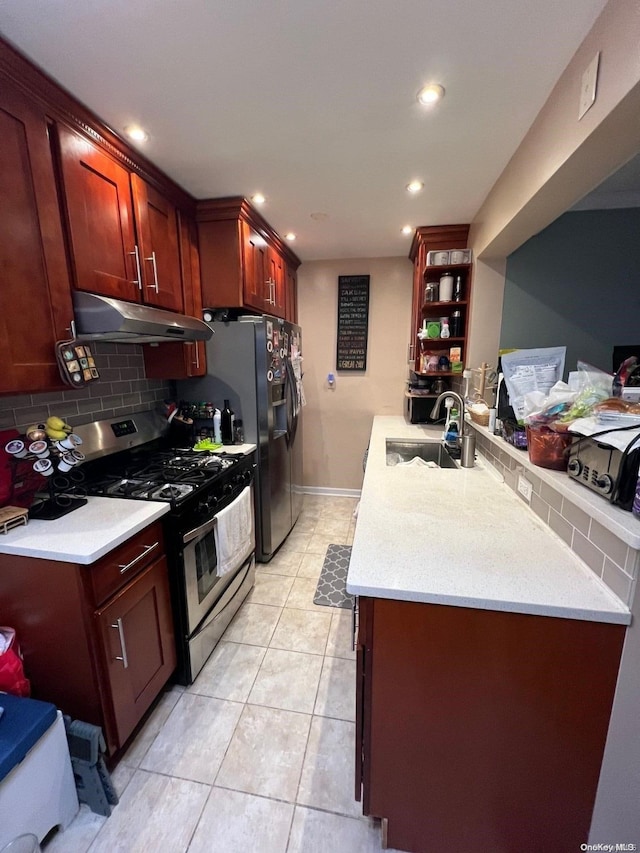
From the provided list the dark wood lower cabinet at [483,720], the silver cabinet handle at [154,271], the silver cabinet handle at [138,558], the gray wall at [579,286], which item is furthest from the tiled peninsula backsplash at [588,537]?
the silver cabinet handle at [154,271]

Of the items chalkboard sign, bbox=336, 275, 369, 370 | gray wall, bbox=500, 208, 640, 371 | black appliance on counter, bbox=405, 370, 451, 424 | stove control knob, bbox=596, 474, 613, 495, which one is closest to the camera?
stove control knob, bbox=596, 474, 613, 495

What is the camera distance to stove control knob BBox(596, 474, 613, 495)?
0.88 m

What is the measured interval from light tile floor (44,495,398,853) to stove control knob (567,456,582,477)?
4.33ft

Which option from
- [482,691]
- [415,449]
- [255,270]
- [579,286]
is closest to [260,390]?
[255,270]

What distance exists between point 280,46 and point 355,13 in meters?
0.25

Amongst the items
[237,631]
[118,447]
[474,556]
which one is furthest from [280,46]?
[237,631]

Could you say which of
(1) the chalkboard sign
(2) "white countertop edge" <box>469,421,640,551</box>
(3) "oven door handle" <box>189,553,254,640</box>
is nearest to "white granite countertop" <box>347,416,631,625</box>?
(2) "white countertop edge" <box>469,421,640,551</box>

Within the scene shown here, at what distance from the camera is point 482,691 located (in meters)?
0.88

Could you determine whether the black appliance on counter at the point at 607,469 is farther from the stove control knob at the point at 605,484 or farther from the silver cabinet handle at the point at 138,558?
the silver cabinet handle at the point at 138,558

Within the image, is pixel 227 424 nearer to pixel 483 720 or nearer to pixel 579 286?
pixel 483 720

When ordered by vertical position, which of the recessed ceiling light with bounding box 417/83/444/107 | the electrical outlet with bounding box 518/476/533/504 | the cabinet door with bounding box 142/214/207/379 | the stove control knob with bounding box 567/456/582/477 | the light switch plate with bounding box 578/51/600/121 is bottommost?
the electrical outlet with bounding box 518/476/533/504

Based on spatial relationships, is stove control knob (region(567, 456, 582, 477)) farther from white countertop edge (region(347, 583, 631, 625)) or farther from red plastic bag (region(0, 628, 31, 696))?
red plastic bag (region(0, 628, 31, 696))

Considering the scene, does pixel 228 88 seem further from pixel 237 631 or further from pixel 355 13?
pixel 237 631

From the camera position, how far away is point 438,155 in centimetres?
163
